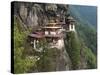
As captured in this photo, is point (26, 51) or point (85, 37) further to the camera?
point (85, 37)

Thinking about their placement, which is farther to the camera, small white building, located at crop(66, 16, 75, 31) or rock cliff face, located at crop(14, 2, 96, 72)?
small white building, located at crop(66, 16, 75, 31)

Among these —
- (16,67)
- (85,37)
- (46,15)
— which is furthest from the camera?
(85,37)

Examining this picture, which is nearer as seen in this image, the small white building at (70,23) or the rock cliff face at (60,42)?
the rock cliff face at (60,42)

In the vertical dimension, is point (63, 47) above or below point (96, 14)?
below

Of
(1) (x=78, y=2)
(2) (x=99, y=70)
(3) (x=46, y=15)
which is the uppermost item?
(1) (x=78, y=2)

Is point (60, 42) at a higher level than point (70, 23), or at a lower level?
lower

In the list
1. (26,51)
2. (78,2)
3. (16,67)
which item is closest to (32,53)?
(26,51)

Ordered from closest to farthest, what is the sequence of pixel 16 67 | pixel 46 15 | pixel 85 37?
1. pixel 16 67
2. pixel 46 15
3. pixel 85 37

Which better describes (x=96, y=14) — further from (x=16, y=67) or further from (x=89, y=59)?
(x=16, y=67)

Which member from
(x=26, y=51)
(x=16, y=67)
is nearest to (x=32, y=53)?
(x=26, y=51)
